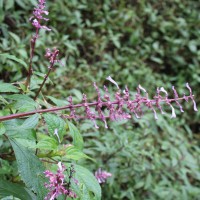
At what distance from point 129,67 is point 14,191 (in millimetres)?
2601

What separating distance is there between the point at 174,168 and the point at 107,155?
583 millimetres

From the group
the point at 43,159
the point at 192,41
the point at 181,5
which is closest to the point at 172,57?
the point at 192,41

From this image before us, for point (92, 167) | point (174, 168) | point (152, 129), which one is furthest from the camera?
point (152, 129)

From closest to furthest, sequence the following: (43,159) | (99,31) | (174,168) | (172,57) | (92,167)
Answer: (43,159) → (92,167) → (174,168) → (99,31) → (172,57)

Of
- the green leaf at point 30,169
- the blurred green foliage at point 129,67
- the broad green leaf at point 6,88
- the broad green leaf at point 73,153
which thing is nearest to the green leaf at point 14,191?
the green leaf at point 30,169

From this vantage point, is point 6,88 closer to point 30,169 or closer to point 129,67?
point 30,169

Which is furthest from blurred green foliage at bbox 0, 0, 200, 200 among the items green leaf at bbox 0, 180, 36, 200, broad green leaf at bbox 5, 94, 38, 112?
broad green leaf at bbox 5, 94, 38, 112

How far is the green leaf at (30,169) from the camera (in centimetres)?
117

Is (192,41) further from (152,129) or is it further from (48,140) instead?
(48,140)

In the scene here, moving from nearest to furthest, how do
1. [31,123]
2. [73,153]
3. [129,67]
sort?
1. [31,123]
2. [73,153]
3. [129,67]

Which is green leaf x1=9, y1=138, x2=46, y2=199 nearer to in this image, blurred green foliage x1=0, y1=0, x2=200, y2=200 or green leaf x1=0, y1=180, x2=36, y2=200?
green leaf x1=0, y1=180, x2=36, y2=200

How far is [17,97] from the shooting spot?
125 centimetres

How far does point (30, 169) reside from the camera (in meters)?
1.18

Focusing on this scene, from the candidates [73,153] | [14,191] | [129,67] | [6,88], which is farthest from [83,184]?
[129,67]
